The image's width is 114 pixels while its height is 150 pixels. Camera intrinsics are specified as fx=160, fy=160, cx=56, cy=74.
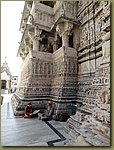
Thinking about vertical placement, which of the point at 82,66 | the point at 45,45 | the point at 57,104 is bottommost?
the point at 57,104

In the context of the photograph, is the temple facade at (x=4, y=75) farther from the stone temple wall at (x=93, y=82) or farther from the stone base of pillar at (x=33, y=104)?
the stone temple wall at (x=93, y=82)

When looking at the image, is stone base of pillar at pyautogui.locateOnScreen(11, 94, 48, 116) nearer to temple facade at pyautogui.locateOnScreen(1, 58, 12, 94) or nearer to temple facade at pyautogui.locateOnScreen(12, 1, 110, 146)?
temple facade at pyautogui.locateOnScreen(12, 1, 110, 146)

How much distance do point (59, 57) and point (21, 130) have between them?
264 cm

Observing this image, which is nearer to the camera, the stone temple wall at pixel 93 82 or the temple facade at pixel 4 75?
the stone temple wall at pixel 93 82

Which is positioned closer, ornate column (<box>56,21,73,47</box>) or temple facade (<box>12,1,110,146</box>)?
temple facade (<box>12,1,110,146</box>)

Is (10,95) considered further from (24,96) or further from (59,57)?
(59,57)

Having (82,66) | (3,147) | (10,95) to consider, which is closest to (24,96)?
(82,66)

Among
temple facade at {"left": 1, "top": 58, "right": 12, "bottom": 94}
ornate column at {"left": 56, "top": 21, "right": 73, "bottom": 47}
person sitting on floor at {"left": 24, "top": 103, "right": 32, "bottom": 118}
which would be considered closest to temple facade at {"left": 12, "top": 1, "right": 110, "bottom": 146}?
ornate column at {"left": 56, "top": 21, "right": 73, "bottom": 47}

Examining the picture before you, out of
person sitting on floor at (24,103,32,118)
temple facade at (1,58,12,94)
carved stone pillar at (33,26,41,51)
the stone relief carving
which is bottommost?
person sitting on floor at (24,103,32,118)

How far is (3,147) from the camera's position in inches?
91.7

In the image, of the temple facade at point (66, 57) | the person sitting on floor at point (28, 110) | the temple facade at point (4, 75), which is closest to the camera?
the temple facade at point (4, 75)

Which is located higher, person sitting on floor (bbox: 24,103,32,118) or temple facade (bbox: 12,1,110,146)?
temple facade (bbox: 12,1,110,146)

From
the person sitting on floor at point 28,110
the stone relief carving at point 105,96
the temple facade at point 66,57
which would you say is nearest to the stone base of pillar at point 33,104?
the temple facade at point 66,57

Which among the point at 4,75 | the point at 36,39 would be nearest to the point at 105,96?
the point at 4,75
